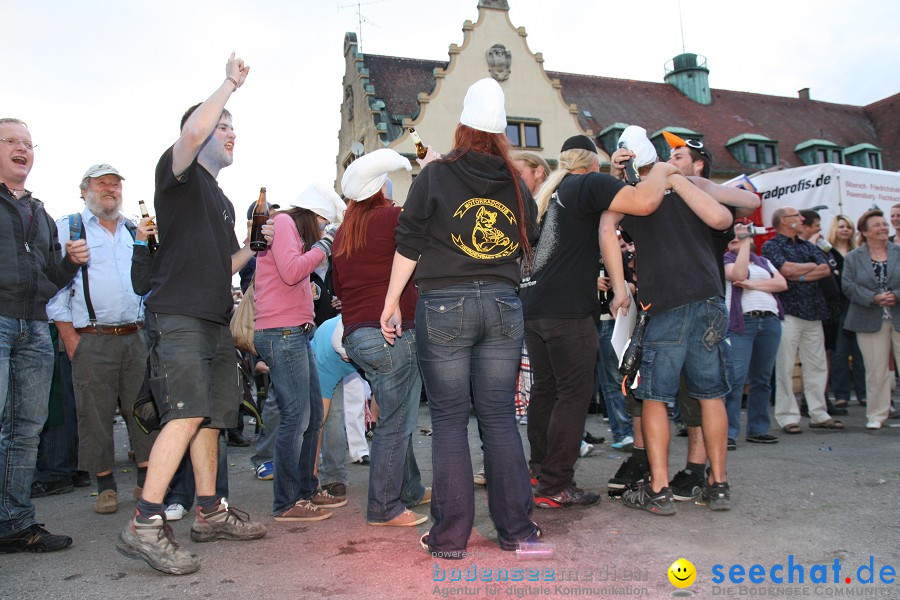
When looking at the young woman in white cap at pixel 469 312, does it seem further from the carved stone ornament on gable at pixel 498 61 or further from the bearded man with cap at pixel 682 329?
the carved stone ornament on gable at pixel 498 61

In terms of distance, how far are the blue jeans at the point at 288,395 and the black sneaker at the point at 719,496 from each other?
2.42m

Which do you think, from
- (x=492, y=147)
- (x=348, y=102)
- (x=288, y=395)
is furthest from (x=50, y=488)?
(x=348, y=102)

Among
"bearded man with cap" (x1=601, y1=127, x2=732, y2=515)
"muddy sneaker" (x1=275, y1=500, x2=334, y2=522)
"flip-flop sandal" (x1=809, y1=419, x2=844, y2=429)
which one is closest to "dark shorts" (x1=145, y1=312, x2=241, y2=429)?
"muddy sneaker" (x1=275, y1=500, x2=334, y2=522)

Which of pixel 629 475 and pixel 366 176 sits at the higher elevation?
pixel 366 176

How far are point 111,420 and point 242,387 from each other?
1649mm

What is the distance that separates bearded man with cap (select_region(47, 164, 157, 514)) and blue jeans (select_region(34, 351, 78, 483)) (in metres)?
0.74

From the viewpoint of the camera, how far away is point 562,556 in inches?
133

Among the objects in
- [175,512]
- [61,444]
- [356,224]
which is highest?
[356,224]

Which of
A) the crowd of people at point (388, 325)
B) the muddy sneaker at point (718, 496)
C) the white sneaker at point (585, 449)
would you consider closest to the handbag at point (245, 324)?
the crowd of people at point (388, 325)

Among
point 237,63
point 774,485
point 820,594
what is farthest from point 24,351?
point 774,485

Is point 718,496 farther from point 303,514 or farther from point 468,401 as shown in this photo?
point 303,514

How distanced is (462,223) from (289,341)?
1433mm

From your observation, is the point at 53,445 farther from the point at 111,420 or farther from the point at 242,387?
the point at 242,387

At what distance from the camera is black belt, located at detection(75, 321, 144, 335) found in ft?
16.7
